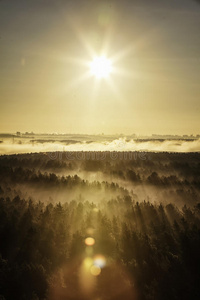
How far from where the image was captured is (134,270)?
125 meters

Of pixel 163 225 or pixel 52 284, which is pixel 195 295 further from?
pixel 163 225

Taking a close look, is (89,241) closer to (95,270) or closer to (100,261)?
(100,261)

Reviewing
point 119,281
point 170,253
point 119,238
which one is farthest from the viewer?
point 119,238

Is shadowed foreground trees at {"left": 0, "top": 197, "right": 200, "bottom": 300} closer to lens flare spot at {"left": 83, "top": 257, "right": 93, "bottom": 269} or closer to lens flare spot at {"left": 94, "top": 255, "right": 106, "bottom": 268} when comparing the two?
lens flare spot at {"left": 83, "top": 257, "right": 93, "bottom": 269}

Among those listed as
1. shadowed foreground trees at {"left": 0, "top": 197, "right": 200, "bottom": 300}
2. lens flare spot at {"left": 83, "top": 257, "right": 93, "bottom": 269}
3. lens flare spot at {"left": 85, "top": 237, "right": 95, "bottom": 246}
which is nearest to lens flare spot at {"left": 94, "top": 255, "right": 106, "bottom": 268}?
shadowed foreground trees at {"left": 0, "top": 197, "right": 200, "bottom": 300}

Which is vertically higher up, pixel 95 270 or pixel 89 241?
pixel 89 241

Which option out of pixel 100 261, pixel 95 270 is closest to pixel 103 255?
pixel 100 261

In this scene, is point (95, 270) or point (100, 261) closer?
point (95, 270)

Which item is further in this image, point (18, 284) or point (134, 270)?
point (134, 270)

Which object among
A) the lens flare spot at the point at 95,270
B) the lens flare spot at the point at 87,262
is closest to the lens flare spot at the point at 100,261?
the lens flare spot at the point at 95,270

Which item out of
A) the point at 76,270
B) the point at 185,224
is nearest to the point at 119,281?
the point at 76,270

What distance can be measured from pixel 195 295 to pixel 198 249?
34.8 meters

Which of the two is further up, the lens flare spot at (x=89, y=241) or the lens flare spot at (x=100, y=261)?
the lens flare spot at (x=89, y=241)

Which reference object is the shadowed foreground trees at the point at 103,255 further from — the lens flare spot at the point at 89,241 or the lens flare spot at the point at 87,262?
the lens flare spot at the point at 89,241
